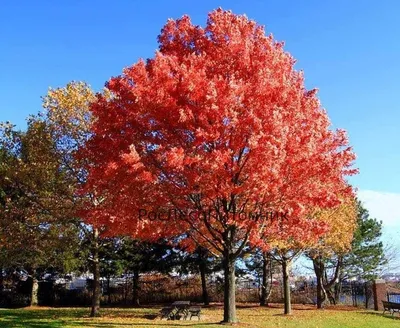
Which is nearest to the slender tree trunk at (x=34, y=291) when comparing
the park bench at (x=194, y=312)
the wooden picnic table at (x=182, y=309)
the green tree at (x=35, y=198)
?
the green tree at (x=35, y=198)

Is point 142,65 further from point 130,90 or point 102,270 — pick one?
point 102,270

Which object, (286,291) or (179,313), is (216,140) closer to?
(179,313)

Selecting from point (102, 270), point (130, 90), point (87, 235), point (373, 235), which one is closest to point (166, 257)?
point (102, 270)

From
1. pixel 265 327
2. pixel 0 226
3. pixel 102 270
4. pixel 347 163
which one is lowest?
pixel 265 327

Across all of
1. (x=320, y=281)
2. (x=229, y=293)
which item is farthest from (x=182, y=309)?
(x=320, y=281)

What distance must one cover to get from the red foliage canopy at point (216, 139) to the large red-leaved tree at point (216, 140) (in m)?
0.03

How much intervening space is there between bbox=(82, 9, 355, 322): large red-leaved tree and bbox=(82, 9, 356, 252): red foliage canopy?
34 mm

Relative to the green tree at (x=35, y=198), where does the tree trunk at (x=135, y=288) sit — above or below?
below

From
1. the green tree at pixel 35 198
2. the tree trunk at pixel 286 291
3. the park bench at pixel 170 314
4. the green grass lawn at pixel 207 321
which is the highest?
the green tree at pixel 35 198

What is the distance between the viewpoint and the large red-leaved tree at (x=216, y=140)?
1327 centimetres

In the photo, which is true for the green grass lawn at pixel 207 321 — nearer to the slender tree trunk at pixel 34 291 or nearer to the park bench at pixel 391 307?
the park bench at pixel 391 307

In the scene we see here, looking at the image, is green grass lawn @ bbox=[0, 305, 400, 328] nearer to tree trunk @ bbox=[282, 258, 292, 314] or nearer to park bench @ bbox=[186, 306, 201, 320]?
park bench @ bbox=[186, 306, 201, 320]

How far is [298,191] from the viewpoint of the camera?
14.4 meters

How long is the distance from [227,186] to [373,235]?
2066 centimetres
